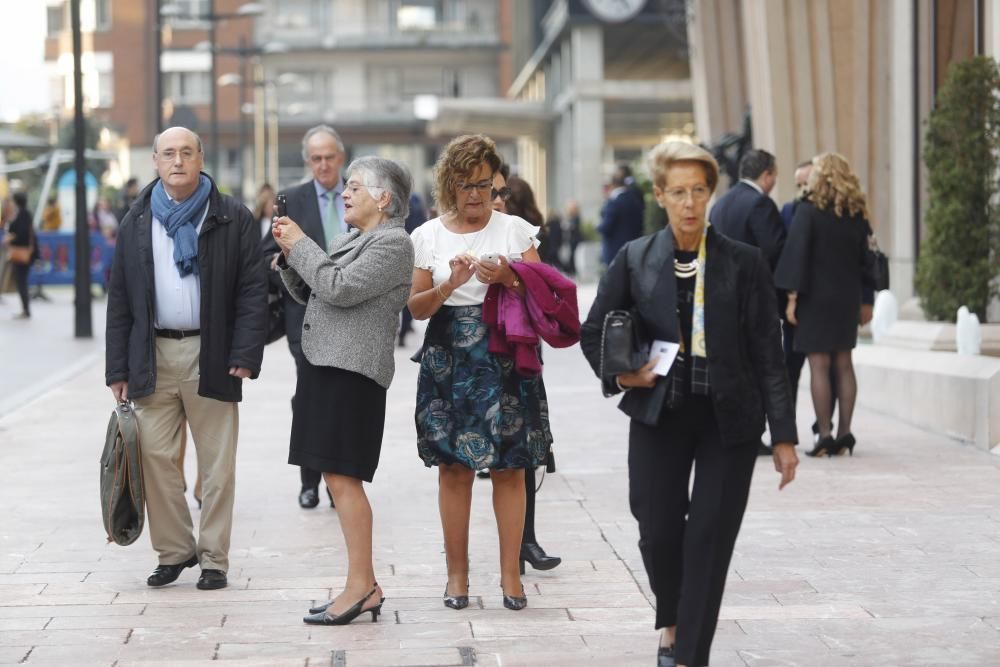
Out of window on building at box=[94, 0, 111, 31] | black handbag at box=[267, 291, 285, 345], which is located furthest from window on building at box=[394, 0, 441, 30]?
black handbag at box=[267, 291, 285, 345]

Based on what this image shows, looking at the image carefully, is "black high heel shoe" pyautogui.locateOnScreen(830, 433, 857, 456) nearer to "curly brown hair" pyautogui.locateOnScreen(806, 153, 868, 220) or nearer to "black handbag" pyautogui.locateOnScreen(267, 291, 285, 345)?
"curly brown hair" pyautogui.locateOnScreen(806, 153, 868, 220)

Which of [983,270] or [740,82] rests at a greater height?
[740,82]

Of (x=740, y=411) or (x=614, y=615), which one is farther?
(x=614, y=615)

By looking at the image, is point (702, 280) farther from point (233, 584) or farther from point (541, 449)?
point (233, 584)

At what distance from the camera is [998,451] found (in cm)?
1080

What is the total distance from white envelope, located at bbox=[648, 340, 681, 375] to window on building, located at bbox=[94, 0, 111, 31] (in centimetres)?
8108

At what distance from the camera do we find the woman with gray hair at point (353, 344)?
6.39 meters

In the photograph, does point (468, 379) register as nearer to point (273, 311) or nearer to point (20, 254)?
point (273, 311)

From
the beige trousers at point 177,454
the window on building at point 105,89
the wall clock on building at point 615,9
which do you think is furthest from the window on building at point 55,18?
the beige trousers at point 177,454

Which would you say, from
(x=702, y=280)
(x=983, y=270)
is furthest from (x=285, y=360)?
(x=702, y=280)

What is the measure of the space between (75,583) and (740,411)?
3.25 meters

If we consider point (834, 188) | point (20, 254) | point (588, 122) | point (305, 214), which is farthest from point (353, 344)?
point (588, 122)

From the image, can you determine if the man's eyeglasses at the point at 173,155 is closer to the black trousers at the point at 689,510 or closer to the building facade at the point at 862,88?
the black trousers at the point at 689,510

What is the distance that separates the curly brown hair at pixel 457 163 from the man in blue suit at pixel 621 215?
15.0m
